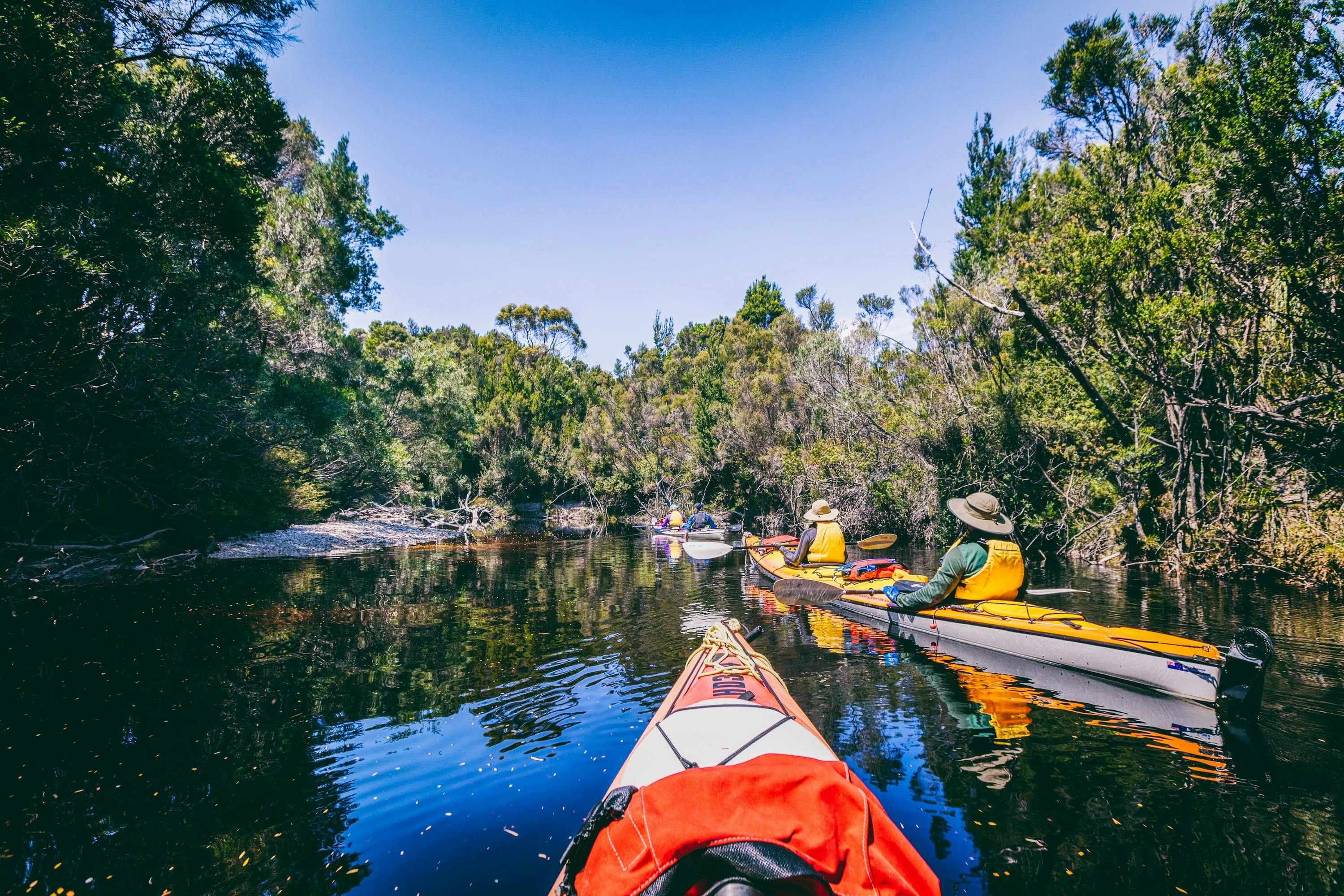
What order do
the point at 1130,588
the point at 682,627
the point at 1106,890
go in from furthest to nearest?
the point at 1130,588 → the point at 682,627 → the point at 1106,890

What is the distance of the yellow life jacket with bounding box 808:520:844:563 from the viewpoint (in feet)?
40.2

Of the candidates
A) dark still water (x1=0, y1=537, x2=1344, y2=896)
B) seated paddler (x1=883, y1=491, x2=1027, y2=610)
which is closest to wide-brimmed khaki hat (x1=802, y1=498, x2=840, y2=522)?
dark still water (x1=0, y1=537, x2=1344, y2=896)

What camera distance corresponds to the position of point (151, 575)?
14.0m

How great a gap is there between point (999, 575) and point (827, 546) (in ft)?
16.1

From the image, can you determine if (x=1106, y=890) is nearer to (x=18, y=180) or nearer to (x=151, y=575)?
(x=18, y=180)

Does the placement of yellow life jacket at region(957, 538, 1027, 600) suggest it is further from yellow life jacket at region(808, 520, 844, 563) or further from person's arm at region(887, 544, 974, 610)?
yellow life jacket at region(808, 520, 844, 563)

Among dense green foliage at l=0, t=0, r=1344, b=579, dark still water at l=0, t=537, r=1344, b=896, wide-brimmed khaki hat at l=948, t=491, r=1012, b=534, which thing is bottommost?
dark still water at l=0, t=537, r=1344, b=896

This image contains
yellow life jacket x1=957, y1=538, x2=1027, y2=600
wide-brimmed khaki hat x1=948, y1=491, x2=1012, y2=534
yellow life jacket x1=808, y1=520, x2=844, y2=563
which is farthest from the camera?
yellow life jacket x1=808, y1=520, x2=844, y2=563

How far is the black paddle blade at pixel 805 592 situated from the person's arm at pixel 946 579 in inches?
93.1

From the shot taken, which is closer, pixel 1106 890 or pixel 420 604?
pixel 1106 890

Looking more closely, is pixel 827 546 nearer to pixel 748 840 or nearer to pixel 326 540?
pixel 748 840

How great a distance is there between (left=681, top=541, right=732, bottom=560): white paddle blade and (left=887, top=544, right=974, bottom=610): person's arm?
866 centimetres

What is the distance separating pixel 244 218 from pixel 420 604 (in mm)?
10231

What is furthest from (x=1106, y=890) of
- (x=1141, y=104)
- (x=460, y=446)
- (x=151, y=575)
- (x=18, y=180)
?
(x=460, y=446)
